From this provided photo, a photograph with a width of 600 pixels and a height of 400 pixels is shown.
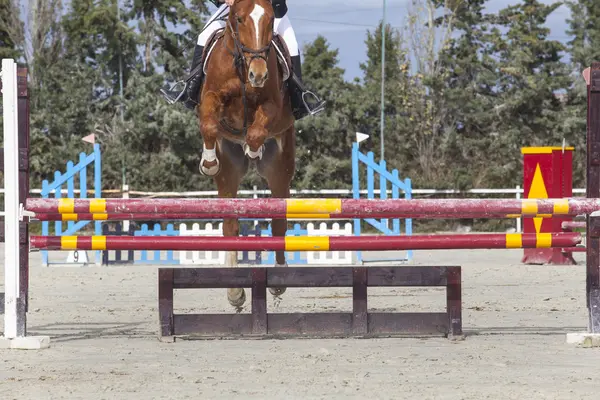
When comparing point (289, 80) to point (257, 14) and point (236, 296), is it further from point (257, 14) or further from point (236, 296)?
point (236, 296)

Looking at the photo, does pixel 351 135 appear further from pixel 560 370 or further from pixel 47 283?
pixel 560 370

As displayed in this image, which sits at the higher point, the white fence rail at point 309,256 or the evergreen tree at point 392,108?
the evergreen tree at point 392,108

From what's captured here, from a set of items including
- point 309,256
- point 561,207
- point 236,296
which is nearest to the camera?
point 561,207

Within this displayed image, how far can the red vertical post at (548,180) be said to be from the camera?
496 inches

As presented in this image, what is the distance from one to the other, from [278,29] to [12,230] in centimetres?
268

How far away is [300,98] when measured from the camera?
6.96m

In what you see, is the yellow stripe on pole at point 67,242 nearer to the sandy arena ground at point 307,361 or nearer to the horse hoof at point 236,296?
the sandy arena ground at point 307,361

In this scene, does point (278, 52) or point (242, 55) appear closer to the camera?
point (242, 55)

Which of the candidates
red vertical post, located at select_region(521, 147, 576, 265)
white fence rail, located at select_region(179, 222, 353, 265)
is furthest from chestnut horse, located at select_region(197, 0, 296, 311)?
white fence rail, located at select_region(179, 222, 353, 265)

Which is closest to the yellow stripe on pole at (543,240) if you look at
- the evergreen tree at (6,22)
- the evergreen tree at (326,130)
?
the evergreen tree at (326,130)

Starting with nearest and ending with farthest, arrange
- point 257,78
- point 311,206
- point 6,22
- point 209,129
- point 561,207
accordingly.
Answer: point 311,206 → point 561,207 → point 257,78 → point 209,129 → point 6,22

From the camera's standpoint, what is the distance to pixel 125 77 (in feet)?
96.2

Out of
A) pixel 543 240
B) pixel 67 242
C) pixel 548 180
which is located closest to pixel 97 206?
pixel 67 242

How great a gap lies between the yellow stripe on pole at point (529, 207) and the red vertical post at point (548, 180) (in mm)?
7213
